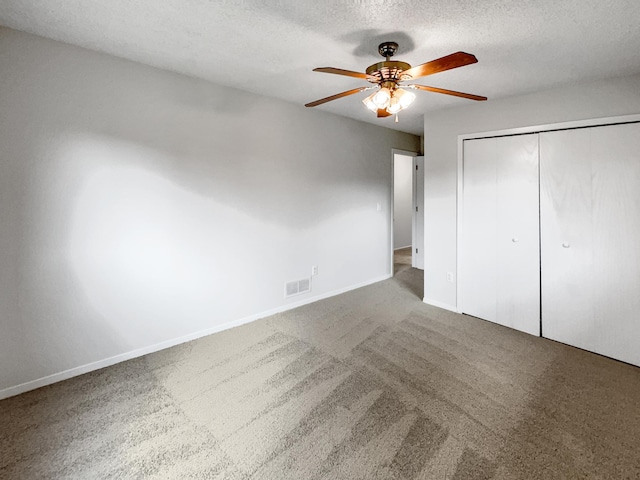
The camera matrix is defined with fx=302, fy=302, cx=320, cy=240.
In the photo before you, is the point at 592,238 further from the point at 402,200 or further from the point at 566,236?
the point at 402,200

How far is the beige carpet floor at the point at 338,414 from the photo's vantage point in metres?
1.53

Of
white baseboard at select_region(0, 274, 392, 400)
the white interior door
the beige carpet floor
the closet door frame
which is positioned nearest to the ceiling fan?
the closet door frame

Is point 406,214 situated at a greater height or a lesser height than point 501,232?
greater

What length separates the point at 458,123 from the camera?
3402mm

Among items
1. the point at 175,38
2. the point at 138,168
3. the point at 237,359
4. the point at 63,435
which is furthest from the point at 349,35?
the point at 63,435

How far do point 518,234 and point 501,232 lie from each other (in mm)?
155

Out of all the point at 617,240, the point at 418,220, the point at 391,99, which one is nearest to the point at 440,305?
the point at 617,240

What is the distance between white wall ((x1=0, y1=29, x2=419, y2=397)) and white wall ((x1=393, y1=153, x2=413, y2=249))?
4.03 metres

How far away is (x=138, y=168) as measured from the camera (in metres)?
2.48

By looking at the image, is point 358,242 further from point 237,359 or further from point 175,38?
point 175,38

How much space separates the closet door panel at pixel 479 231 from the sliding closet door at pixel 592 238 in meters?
0.45

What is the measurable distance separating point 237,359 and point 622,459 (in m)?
2.45

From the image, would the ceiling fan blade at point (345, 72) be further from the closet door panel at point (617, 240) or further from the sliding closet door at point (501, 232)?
the closet door panel at point (617, 240)

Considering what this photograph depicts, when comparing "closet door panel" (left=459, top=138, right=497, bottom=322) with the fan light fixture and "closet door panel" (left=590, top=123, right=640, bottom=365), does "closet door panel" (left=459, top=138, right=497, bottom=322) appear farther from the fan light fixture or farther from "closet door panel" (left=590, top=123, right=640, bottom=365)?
the fan light fixture
